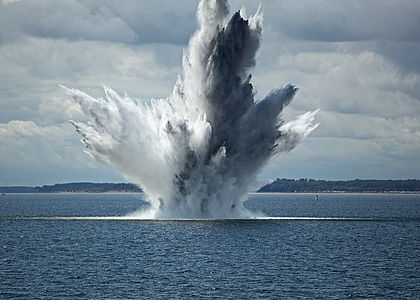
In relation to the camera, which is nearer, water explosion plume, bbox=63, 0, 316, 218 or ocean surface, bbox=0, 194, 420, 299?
ocean surface, bbox=0, 194, 420, 299

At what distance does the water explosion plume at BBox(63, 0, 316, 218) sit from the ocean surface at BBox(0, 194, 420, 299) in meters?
6.13

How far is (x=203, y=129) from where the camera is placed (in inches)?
3688

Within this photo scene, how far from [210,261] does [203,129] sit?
3195 cm

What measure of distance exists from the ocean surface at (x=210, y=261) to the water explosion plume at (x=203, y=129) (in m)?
6.13

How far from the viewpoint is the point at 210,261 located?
65.3m

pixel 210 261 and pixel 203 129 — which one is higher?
pixel 203 129

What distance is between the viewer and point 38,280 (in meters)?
53.7

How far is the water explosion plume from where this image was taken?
95062mm

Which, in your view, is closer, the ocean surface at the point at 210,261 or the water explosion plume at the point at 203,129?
the ocean surface at the point at 210,261

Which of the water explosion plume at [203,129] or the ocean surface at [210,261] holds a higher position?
the water explosion plume at [203,129]

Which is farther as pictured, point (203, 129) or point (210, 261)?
point (203, 129)

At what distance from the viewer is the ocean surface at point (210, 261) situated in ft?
165

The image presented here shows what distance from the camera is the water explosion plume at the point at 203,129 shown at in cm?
9506

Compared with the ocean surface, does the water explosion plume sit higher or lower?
higher
